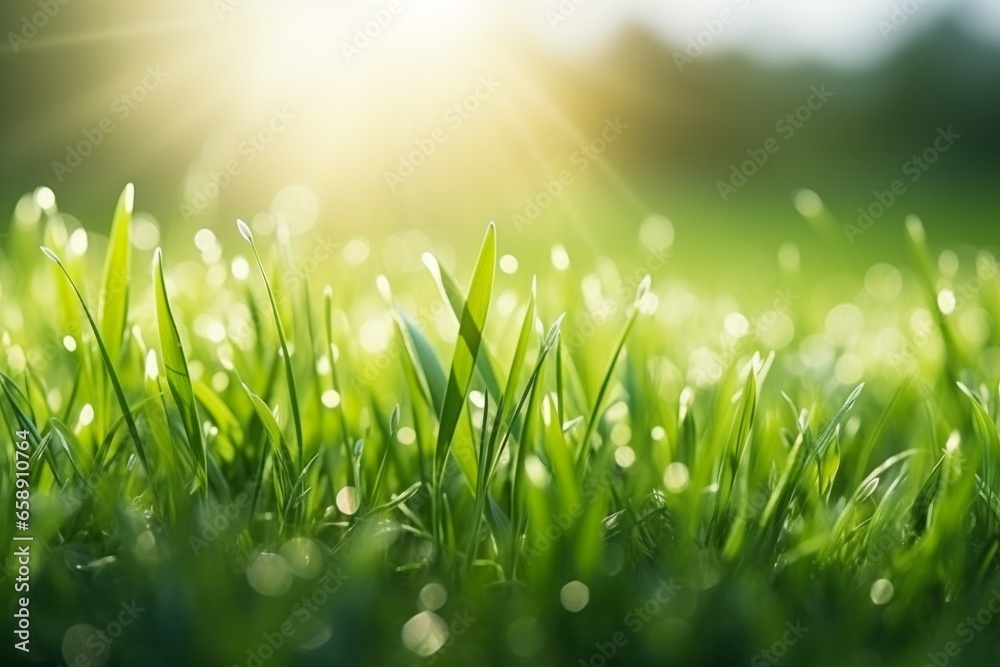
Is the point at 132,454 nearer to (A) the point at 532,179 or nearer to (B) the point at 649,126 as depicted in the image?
(A) the point at 532,179

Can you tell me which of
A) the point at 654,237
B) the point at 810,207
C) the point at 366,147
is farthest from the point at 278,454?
the point at 366,147

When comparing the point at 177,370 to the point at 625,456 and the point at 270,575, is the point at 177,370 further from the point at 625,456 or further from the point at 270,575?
the point at 625,456

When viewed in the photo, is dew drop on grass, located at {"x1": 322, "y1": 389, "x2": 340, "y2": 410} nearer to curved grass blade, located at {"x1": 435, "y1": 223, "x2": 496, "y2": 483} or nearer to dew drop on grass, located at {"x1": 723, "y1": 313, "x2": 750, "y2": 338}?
curved grass blade, located at {"x1": 435, "y1": 223, "x2": 496, "y2": 483}

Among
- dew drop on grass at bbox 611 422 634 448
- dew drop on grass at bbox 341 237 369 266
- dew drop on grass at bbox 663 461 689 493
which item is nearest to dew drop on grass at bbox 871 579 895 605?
dew drop on grass at bbox 663 461 689 493

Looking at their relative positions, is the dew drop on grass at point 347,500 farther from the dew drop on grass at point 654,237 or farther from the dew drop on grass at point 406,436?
the dew drop on grass at point 654,237

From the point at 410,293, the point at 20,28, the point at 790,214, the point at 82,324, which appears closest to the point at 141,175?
the point at 20,28

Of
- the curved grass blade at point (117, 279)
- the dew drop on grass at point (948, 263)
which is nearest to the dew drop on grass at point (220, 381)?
the curved grass blade at point (117, 279)
